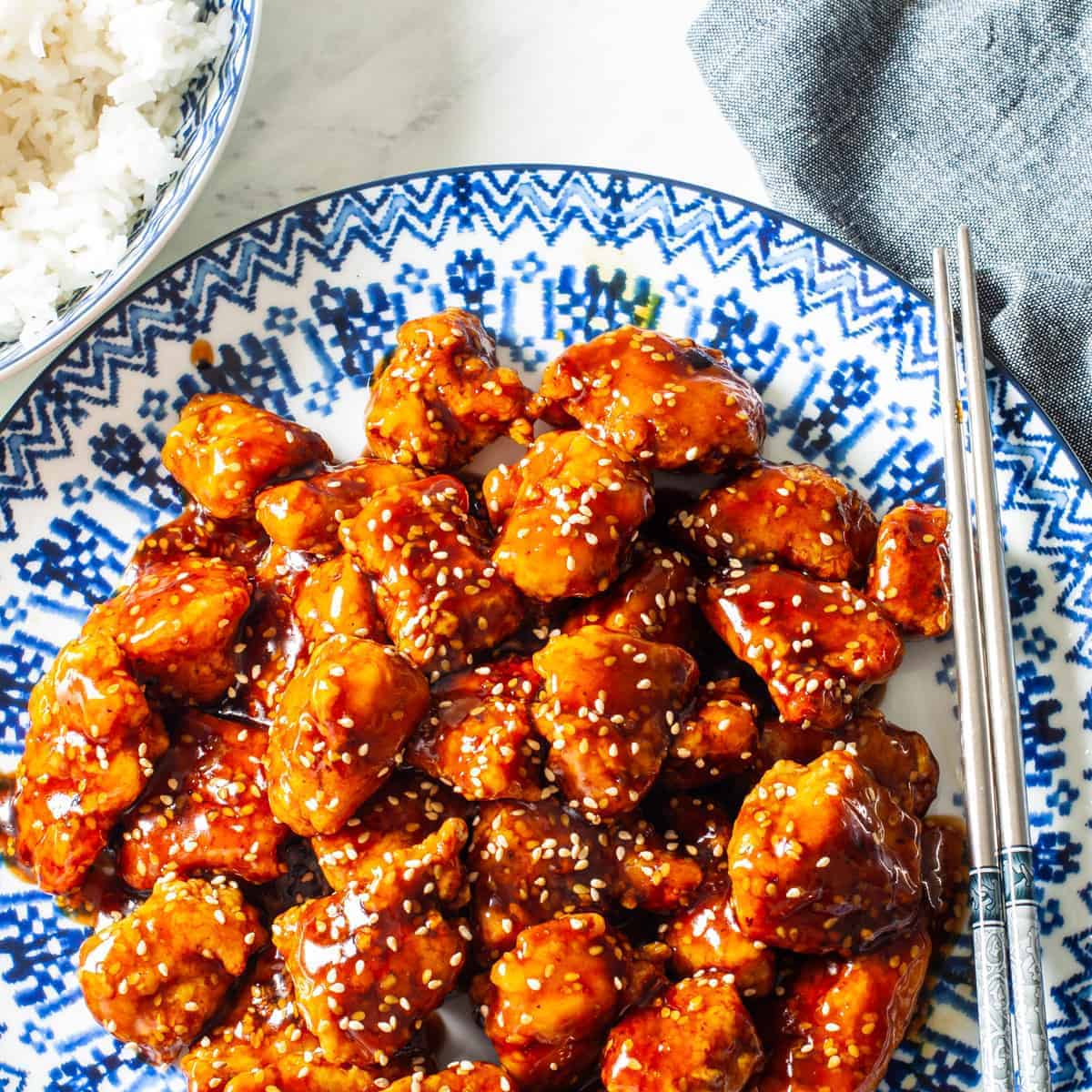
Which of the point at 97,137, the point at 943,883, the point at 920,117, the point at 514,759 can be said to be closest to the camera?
the point at 514,759

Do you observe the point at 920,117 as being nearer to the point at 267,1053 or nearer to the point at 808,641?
the point at 808,641

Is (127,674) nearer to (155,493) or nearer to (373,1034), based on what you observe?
(155,493)

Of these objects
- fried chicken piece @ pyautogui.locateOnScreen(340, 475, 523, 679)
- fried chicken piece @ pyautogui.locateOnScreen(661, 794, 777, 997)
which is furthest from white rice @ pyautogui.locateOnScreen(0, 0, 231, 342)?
fried chicken piece @ pyautogui.locateOnScreen(661, 794, 777, 997)

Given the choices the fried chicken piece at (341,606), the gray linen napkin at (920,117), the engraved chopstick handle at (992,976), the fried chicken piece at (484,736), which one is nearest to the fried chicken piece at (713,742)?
the fried chicken piece at (484,736)

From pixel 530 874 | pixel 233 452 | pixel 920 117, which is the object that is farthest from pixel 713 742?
pixel 920 117

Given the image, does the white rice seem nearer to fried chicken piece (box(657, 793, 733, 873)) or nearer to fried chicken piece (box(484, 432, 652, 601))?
fried chicken piece (box(484, 432, 652, 601))

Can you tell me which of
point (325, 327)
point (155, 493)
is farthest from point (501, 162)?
point (155, 493)

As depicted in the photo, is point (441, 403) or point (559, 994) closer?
point (559, 994)
